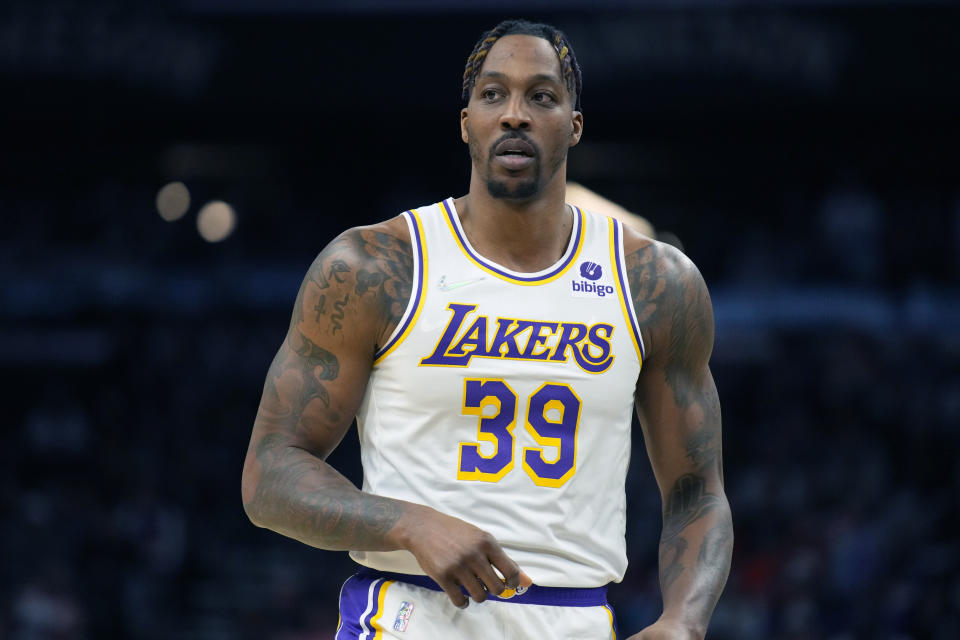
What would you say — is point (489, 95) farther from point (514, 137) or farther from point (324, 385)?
point (324, 385)

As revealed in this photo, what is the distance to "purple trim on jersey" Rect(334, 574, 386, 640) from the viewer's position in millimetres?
3762

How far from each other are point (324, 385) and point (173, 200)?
13744 mm

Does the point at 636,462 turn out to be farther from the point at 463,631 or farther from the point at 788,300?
the point at 463,631

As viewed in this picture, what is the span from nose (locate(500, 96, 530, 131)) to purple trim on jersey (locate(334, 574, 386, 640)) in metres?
1.33

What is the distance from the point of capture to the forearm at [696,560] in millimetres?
3721

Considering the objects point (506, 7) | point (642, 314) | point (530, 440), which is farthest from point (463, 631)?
point (506, 7)

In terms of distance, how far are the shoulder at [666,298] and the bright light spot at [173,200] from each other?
13461mm

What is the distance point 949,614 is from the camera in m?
11.1

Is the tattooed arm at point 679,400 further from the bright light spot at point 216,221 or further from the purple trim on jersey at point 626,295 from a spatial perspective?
the bright light spot at point 216,221

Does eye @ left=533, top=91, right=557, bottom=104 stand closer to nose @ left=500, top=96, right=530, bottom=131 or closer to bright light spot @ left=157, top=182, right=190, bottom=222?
nose @ left=500, top=96, right=530, bottom=131

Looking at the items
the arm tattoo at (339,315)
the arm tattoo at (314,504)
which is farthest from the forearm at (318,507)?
the arm tattoo at (339,315)

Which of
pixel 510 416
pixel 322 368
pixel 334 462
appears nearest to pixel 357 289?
pixel 322 368

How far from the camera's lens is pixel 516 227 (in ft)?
13.4

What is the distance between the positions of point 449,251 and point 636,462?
1130 cm
